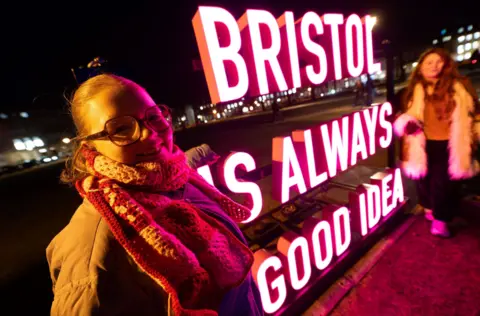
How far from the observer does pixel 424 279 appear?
268 cm

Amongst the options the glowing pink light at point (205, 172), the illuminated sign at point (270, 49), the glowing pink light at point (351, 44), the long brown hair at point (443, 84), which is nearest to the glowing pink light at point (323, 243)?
the glowing pink light at point (205, 172)

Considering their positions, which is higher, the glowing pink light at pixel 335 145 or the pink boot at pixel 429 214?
the glowing pink light at pixel 335 145

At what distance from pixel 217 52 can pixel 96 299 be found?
1627 mm

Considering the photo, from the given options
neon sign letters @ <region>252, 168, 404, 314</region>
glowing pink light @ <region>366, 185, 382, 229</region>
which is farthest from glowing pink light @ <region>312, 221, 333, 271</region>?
glowing pink light @ <region>366, 185, 382, 229</region>

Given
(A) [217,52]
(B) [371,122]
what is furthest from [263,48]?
(B) [371,122]

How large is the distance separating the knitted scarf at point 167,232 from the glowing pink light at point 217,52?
82cm

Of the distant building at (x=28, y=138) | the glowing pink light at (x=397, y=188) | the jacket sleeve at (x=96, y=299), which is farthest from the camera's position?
the distant building at (x=28, y=138)

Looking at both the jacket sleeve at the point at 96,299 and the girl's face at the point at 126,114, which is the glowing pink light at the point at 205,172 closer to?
the girl's face at the point at 126,114

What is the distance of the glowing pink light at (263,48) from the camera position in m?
1.97

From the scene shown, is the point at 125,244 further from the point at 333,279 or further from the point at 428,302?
the point at 428,302

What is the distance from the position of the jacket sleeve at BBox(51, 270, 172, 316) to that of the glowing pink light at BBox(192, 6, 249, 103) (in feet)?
4.49

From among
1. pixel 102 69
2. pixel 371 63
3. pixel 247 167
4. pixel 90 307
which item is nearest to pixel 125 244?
pixel 90 307

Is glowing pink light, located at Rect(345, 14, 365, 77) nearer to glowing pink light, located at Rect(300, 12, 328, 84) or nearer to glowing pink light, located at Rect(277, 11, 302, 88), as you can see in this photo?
glowing pink light, located at Rect(300, 12, 328, 84)

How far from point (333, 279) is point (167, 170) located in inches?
104
